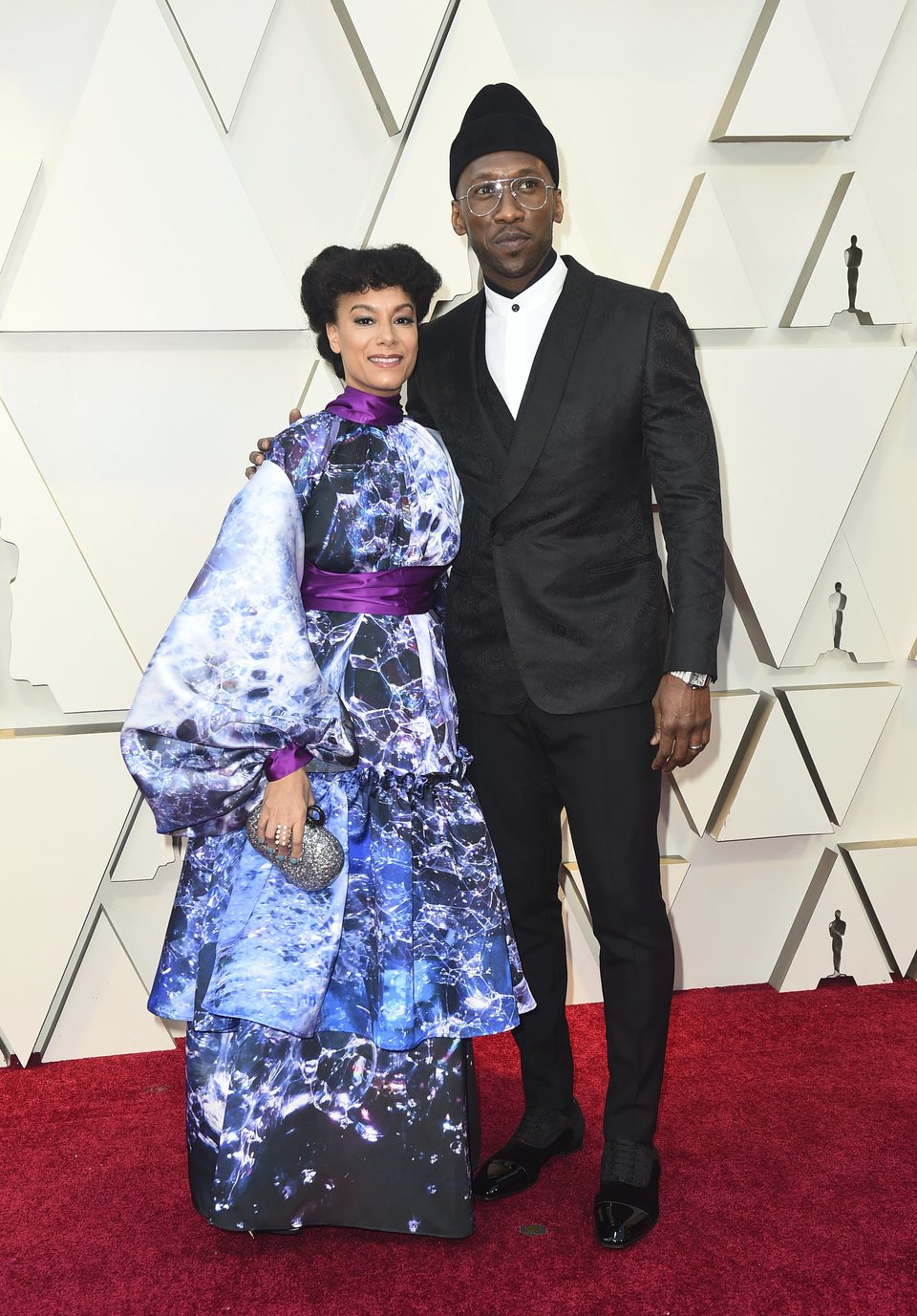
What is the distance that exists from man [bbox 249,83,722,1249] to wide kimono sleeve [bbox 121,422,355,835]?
0.31m

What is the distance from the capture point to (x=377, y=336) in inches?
70.9

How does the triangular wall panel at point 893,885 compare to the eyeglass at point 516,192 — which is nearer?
the eyeglass at point 516,192

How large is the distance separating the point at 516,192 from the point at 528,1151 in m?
1.54

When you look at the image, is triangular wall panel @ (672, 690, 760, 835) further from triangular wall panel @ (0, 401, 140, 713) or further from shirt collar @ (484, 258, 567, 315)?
triangular wall panel @ (0, 401, 140, 713)

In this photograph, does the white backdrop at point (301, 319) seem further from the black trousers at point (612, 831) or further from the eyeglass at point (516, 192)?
the black trousers at point (612, 831)

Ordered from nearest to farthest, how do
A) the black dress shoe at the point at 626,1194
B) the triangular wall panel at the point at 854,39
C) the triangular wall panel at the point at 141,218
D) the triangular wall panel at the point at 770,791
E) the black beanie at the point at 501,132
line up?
1. the black dress shoe at the point at 626,1194
2. the black beanie at the point at 501,132
3. the triangular wall panel at the point at 141,218
4. the triangular wall panel at the point at 854,39
5. the triangular wall panel at the point at 770,791

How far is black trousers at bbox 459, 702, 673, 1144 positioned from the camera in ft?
6.00

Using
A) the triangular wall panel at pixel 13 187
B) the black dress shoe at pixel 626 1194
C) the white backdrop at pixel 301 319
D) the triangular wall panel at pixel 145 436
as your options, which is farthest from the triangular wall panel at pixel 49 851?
the black dress shoe at pixel 626 1194

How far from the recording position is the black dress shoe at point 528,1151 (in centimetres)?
188

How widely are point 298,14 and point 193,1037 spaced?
1.97 m

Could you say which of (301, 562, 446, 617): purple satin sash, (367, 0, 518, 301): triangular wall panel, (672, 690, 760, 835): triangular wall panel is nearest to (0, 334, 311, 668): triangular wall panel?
(367, 0, 518, 301): triangular wall panel

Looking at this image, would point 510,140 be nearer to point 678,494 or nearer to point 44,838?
point 678,494

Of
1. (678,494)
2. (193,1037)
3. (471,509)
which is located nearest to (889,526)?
(678,494)

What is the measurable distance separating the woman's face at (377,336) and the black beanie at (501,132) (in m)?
0.27
